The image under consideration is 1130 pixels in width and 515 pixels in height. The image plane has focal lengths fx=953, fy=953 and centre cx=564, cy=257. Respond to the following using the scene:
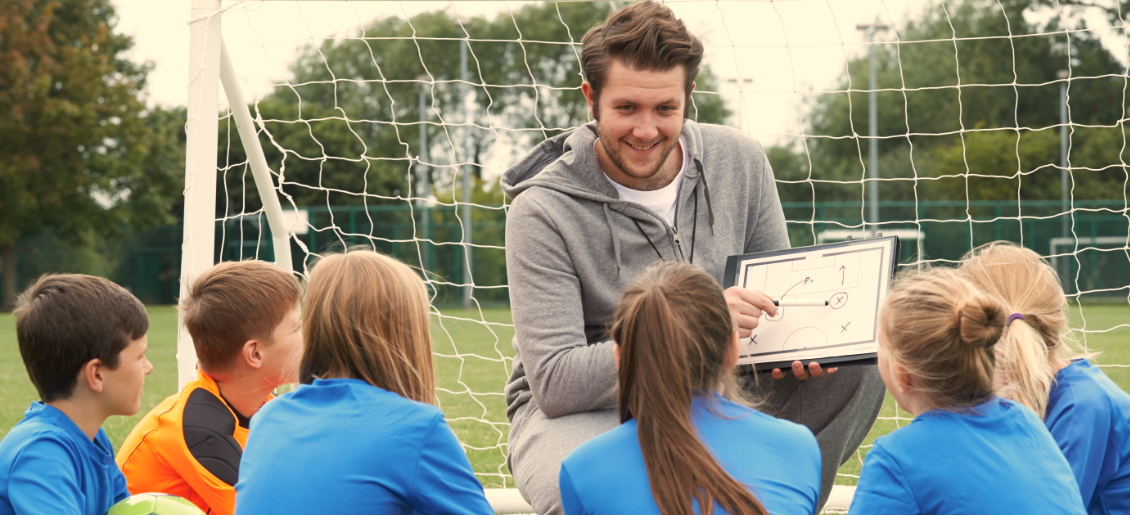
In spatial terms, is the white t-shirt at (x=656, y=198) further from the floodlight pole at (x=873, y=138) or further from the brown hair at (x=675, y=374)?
the floodlight pole at (x=873, y=138)

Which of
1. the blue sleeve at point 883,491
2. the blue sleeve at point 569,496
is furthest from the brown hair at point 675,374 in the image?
the blue sleeve at point 883,491

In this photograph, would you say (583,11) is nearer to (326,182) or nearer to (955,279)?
(326,182)

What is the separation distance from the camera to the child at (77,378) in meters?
1.77

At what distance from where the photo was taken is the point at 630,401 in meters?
1.58

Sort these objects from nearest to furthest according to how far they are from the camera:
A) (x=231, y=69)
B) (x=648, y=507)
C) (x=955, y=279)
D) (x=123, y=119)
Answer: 1. (x=648, y=507)
2. (x=955, y=279)
3. (x=231, y=69)
4. (x=123, y=119)

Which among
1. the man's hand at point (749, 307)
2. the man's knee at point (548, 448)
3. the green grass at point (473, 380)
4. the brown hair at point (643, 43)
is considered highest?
the brown hair at point (643, 43)

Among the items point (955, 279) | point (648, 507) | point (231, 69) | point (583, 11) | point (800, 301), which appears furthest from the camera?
point (583, 11)

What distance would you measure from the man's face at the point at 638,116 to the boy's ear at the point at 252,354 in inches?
39.3

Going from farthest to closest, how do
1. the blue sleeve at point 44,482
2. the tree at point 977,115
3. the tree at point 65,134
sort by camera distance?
1. the tree at point 977,115
2. the tree at point 65,134
3. the blue sleeve at point 44,482

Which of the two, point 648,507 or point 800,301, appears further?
point 800,301

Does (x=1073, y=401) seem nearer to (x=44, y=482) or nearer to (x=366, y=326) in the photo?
(x=366, y=326)

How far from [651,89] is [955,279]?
906 millimetres

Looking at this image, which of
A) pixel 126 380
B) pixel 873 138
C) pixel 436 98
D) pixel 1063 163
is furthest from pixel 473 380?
pixel 1063 163

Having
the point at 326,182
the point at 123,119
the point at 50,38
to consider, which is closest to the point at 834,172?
the point at 326,182
